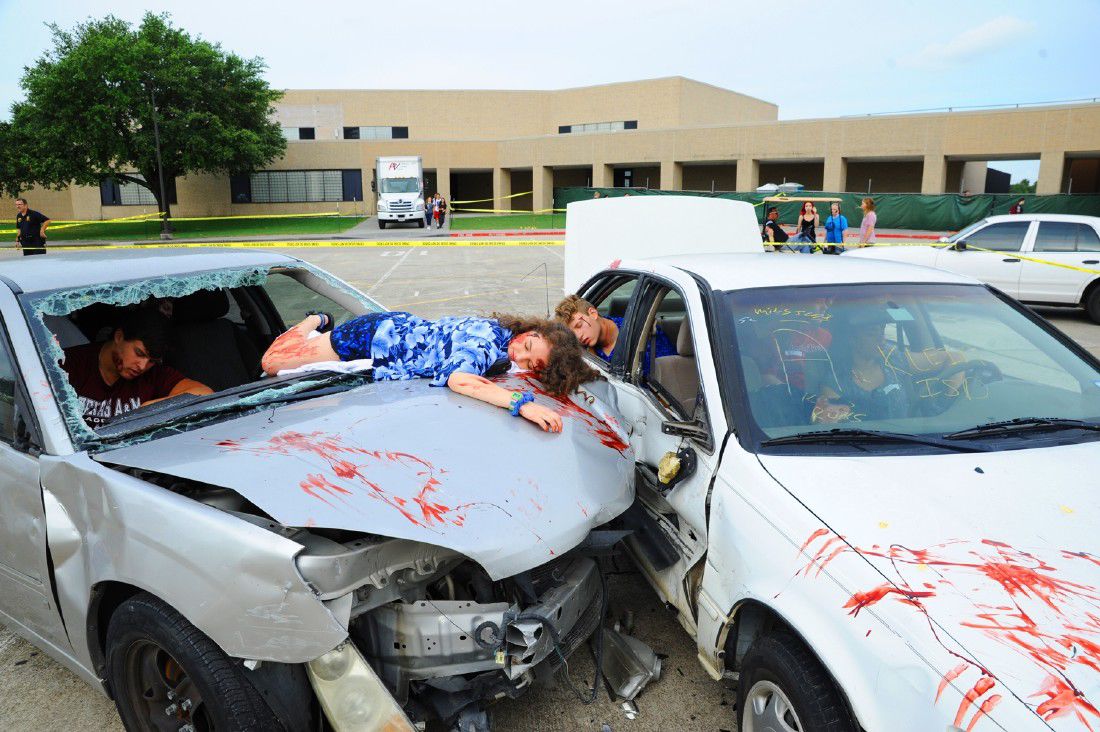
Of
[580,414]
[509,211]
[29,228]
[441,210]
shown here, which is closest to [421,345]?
[580,414]

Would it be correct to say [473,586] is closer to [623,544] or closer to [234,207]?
[623,544]

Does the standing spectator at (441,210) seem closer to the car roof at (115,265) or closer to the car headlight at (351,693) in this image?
the car roof at (115,265)

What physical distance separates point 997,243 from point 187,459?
42.1 ft

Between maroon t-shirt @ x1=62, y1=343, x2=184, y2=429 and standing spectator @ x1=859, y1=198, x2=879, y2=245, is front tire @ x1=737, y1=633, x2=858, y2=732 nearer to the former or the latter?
maroon t-shirt @ x1=62, y1=343, x2=184, y2=429

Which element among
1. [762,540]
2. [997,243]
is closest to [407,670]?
[762,540]

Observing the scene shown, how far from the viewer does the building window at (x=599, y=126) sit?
5306 centimetres

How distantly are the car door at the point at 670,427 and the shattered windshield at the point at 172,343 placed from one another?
1306 mm

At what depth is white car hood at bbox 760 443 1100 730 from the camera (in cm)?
168

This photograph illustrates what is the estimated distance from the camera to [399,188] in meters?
35.7

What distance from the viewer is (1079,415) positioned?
9.25 feet

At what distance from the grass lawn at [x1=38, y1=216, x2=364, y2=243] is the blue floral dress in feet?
101

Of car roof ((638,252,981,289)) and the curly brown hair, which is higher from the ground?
car roof ((638,252,981,289))

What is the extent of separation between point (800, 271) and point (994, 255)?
409 inches

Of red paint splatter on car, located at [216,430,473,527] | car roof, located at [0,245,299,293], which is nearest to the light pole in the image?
car roof, located at [0,245,299,293]
